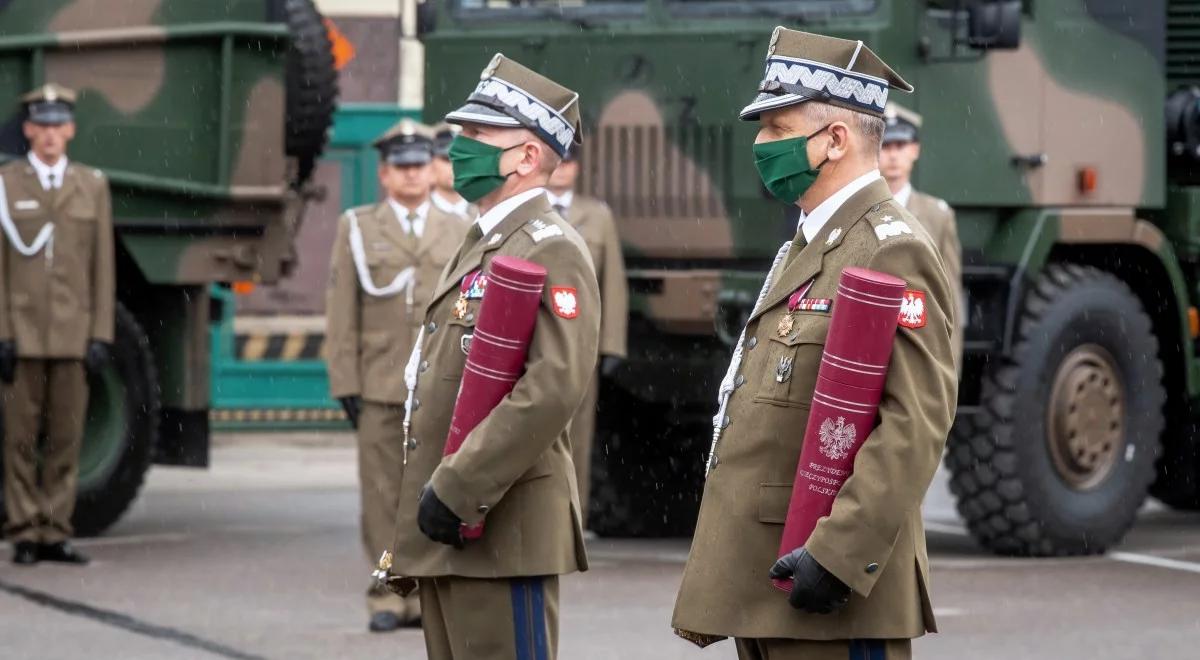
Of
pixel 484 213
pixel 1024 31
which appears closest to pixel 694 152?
pixel 1024 31

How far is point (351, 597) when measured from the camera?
926 cm

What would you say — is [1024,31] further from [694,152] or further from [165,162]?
[165,162]

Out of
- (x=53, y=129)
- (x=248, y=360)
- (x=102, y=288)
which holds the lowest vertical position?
(x=248, y=360)

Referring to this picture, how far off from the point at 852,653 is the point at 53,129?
6887 millimetres

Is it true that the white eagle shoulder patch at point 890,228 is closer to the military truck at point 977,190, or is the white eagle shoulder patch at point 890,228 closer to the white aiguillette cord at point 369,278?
the white aiguillette cord at point 369,278

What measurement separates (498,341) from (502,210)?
16.5 inches

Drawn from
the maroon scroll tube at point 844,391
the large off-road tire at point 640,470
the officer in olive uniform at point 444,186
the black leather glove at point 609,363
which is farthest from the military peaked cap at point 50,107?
the maroon scroll tube at point 844,391

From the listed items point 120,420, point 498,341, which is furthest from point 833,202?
point 120,420

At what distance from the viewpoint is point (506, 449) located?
475 cm

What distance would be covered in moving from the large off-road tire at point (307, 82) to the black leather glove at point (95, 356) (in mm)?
1658

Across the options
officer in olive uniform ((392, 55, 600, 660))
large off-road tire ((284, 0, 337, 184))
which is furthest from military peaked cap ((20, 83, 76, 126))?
officer in olive uniform ((392, 55, 600, 660))

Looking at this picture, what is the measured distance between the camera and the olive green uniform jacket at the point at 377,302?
28.9ft

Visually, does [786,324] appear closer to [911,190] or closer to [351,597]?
[351,597]

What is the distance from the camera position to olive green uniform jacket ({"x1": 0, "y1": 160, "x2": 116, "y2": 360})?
33.2 ft
